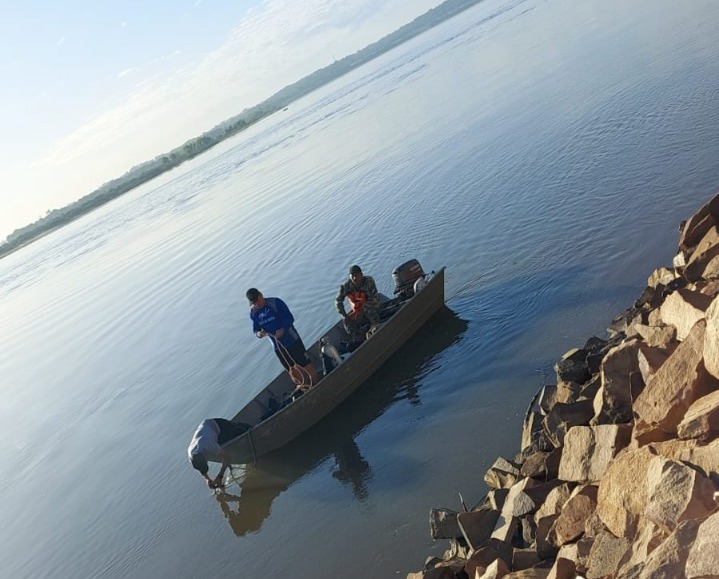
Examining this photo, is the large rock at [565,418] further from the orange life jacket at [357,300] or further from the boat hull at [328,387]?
the orange life jacket at [357,300]

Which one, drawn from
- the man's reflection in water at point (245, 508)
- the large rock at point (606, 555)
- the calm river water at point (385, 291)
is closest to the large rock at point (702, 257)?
the calm river water at point (385, 291)

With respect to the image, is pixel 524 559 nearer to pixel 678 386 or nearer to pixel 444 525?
pixel 444 525

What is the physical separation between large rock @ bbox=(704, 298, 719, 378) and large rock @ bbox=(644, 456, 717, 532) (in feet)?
3.02

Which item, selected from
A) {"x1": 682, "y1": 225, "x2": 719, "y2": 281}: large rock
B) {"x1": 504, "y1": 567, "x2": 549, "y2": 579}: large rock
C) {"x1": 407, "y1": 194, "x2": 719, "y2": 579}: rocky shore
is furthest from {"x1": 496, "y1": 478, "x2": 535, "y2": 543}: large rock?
{"x1": 682, "y1": 225, "x2": 719, "y2": 281}: large rock

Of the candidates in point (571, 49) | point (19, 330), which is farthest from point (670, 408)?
point (571, 49)

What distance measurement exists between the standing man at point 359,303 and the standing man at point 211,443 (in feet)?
9.72

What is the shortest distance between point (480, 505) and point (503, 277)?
714cm

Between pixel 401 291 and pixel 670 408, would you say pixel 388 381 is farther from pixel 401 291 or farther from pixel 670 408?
pixel 670 408

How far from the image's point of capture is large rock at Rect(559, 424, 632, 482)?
553 centimetres

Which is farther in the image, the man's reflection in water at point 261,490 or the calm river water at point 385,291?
the man's reflection in water at point 261,490

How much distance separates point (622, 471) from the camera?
15.9 ft

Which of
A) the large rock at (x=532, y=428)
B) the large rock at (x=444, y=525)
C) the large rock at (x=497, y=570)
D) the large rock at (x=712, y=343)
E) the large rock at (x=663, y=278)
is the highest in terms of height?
the large rock at (x=712, y=343)

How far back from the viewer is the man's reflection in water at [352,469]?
31.9ft

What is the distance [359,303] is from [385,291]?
10.1 feet
